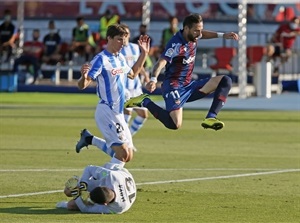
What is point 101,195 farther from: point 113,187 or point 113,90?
point 113,90

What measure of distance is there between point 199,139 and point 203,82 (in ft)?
21.7

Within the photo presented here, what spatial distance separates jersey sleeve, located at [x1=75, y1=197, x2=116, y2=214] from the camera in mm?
12062

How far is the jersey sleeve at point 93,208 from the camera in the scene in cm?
1206

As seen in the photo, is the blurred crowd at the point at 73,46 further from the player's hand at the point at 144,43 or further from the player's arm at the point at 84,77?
the player's arm at the point at 84,77

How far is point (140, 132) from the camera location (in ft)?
78.7

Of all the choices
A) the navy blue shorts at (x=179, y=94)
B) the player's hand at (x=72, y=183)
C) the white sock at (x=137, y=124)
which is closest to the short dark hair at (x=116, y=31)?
the player's hand at (x=72, y=183)

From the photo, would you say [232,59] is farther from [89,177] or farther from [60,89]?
[89,177]

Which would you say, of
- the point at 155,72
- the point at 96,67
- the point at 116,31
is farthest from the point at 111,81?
the point at 155,72

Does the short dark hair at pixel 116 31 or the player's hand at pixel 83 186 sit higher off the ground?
the short dark hair at pixel 116 31

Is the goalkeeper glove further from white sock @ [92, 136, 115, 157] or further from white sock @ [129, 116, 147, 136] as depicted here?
white sock @ [129, 116, 147, 136]

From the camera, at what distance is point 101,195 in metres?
11.8

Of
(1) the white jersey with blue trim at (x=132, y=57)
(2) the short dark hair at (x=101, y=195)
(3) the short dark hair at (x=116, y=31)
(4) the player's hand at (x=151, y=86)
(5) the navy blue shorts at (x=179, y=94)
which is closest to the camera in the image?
(2) the short dark hair at (x=101, y=195)

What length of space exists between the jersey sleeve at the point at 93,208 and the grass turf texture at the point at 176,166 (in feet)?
0.38

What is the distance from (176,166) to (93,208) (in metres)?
5.45
